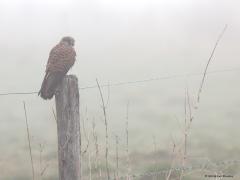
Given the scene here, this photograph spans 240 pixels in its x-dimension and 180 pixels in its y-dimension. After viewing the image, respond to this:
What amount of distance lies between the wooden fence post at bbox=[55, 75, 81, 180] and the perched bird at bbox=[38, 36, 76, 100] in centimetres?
29

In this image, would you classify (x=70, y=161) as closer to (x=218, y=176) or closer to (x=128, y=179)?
(x=128, y=179)

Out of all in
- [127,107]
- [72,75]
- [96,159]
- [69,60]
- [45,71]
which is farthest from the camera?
[69,60]

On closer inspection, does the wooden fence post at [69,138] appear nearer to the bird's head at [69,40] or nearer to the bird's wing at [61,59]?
the bird's wing at [61,59]

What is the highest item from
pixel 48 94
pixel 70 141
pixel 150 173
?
pixel 48 94

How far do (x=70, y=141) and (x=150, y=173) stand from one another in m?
0.70

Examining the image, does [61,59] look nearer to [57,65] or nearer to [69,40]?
[57,65]

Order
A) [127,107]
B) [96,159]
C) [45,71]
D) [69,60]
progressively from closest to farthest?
[127,107] < [96,159] < [45,71] < [69,60]

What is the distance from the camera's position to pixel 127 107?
3.32 metres

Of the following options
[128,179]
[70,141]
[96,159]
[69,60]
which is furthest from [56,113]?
[69,60]

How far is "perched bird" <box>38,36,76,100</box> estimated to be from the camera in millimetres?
3941

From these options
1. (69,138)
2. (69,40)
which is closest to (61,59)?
(69,40)

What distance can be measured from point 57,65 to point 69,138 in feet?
3.70

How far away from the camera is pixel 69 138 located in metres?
3.58

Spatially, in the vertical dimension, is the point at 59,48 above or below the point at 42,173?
above
